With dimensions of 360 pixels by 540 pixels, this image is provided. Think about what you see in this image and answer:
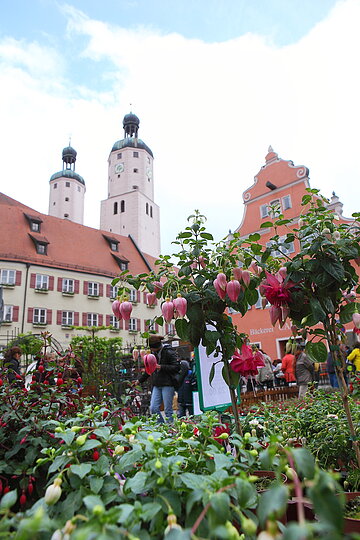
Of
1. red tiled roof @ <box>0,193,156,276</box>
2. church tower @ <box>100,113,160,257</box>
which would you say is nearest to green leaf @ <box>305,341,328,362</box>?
red tiled roof @ <box>0,193,156,276</box>

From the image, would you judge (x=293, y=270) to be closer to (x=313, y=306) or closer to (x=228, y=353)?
(x=313, y=306)

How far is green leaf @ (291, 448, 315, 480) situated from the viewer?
71 centimetres

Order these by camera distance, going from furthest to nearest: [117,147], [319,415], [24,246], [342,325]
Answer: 1. [117,147]
2. [24,246]
3. [319,415]
4. [342,325]

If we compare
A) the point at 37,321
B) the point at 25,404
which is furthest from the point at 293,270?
the point at 37,321

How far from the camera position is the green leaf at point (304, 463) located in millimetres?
707

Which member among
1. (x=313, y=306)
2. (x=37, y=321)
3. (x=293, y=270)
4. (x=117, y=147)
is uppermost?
(x=117, y=147)

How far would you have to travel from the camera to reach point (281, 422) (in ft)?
8.81

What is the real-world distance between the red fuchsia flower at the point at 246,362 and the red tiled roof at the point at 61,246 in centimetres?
2705

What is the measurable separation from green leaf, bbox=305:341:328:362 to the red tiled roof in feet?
89.5

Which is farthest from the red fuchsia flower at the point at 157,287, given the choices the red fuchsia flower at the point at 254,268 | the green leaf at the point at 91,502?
the green leaf at the point at 91,502

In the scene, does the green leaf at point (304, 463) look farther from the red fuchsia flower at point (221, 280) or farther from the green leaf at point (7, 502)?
the red fuchsia flower at point (221, 280)

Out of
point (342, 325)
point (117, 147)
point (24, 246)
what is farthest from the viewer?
point (117, 147)

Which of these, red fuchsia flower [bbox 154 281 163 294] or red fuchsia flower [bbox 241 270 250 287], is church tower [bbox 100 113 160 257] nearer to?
red fuchsia flower [bbox 154 281 163 294]

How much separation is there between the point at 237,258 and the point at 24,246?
28855 mm
